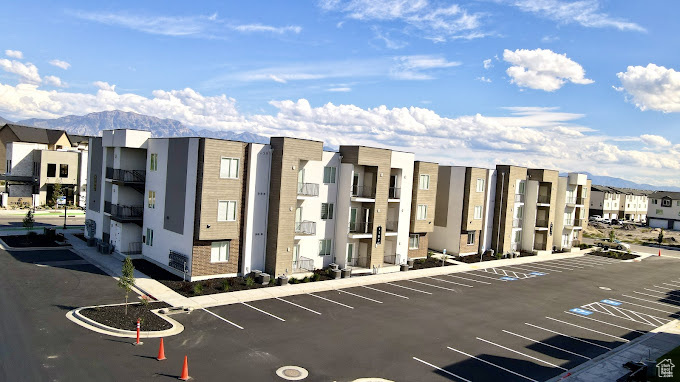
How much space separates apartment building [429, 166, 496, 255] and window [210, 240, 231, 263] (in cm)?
2515

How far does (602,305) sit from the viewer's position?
31.3m

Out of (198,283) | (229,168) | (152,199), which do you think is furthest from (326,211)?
(152,199)

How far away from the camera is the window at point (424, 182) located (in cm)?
4206

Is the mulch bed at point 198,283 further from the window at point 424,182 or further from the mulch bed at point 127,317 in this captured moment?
the window at point 424,182

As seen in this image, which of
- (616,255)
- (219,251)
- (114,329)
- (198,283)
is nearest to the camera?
(114,329)

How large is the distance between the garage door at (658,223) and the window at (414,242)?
295 ft

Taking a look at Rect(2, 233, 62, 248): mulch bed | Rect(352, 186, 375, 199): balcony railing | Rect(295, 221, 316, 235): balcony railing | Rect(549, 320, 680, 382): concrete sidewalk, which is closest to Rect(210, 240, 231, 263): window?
Rect(295, 221, 316, 235): balcony railing

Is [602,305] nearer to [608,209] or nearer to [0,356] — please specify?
[0,356]

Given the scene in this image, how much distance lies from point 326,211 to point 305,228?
7.84ft

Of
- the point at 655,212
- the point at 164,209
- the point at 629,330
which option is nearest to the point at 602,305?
the point at 629,330

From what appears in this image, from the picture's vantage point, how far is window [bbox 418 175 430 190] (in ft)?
138

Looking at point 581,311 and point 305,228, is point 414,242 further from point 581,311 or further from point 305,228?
point 581,311

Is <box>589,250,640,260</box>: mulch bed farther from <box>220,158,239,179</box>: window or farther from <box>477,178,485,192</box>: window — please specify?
Result: <box>220,158,239,179</box>: window

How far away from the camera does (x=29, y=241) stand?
38.0 m
